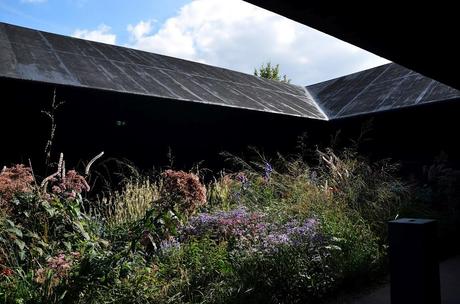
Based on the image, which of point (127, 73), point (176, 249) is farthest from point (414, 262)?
point (127, 73)

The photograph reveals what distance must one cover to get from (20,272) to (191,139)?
20.0 ft

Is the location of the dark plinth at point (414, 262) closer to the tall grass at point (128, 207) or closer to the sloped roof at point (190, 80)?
the tall grass at point (128, 207)

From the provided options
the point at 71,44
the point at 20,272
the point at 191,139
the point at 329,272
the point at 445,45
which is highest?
the point at 71,44

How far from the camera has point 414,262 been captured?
227 cm

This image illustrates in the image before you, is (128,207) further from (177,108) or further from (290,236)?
(177,108)

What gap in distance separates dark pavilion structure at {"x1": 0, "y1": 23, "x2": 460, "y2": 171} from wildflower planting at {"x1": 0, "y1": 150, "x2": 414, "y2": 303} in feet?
8.66

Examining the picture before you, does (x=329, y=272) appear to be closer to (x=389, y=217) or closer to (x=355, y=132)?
(x=389, y=217)

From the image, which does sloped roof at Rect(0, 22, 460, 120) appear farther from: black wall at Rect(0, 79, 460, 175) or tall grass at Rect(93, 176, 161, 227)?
tall grass at Rect(93, 176, 161, 227)

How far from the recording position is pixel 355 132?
12.1 metres

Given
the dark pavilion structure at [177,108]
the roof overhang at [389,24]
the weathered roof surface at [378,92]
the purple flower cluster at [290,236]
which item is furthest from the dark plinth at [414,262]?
the weathered roof surface at [378,92]

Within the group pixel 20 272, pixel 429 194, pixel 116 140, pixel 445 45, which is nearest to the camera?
pixel 20 272

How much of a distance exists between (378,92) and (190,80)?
5.61m

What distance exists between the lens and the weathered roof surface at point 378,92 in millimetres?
9906

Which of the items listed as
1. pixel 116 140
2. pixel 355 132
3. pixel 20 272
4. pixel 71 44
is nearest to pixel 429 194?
pixel 355 132
